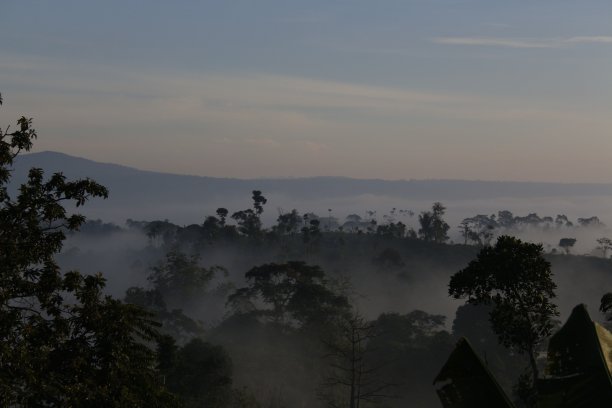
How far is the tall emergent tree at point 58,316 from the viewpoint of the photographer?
14.8 metres

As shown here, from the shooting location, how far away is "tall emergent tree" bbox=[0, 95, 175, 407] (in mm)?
14758

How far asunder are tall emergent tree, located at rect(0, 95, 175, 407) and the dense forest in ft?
0.11

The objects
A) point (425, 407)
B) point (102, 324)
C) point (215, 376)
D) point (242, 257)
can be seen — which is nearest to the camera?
point (102, 324)

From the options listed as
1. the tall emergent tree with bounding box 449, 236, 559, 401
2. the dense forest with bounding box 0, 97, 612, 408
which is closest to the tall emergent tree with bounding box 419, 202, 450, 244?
the dense forest with bounding box 0, 97, 612, 408

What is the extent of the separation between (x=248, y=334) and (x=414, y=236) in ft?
310

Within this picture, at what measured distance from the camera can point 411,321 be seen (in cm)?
8225

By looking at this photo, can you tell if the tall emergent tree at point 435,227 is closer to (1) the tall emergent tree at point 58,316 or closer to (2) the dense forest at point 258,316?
(2) the dense forest at point 258,316

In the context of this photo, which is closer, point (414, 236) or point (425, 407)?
point (425, 407)

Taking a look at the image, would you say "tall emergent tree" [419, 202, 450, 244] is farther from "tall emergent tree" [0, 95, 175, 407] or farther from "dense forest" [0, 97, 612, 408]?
"tall emergent tree" [0, 95, 175, 407]

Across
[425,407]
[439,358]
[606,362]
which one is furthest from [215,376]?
[606,362]

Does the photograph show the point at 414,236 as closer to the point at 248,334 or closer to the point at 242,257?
the point at 242,257

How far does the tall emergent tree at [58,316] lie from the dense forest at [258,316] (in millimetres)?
34

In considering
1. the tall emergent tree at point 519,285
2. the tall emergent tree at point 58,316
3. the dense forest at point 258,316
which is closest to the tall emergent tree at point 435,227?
the dense forest at point 258,316

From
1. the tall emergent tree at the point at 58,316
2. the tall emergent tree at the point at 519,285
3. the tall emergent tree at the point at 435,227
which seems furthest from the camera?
the tall emergent tree at the point at 435,227
